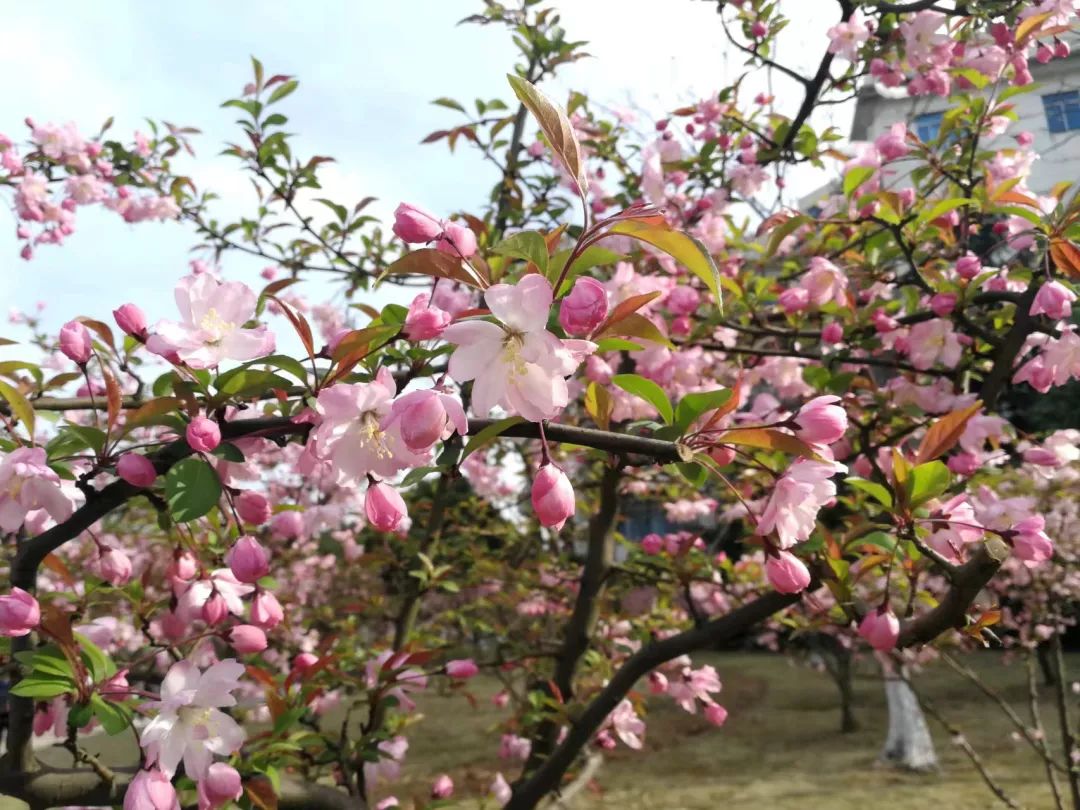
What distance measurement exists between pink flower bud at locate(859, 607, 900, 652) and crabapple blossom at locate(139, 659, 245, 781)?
77cm

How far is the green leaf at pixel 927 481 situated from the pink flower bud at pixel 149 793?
0.89 meters

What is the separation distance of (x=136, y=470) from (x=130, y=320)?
150 millimetres

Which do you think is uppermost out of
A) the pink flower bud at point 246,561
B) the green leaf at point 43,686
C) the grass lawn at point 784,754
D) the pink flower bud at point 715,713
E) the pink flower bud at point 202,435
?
the pink flower bud at point 202,435

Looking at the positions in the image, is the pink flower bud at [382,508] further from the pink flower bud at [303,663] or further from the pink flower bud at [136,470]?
the pink flower bud at [303,663]

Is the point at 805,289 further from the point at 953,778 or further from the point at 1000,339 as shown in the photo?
the point at 953,778

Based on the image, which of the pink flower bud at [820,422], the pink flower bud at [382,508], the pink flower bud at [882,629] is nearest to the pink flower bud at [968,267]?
the pink flower bud at [882,629]

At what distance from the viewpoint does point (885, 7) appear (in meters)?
2.20

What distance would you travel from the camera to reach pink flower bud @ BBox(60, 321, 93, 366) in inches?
32.0

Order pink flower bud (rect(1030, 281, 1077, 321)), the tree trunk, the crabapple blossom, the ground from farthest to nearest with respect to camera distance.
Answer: the tree trunk, the ground, pink flower bud (rect(1030, 281, 1077, 321)), the crabapple blossom

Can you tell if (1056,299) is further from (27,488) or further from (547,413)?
(27,488)

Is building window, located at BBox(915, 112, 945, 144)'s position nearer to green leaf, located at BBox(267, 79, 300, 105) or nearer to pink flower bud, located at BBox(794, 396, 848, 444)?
green leaf, located at BBox(267, 79, 300, 105)

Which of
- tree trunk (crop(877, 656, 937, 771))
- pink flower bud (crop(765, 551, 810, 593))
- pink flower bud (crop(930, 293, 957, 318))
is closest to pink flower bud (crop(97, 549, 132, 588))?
pink flower bud (crop(765, 551, 810, 593))

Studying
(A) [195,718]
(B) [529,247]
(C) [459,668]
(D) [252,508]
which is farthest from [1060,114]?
(A) [195,718]

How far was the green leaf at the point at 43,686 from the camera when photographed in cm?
85
